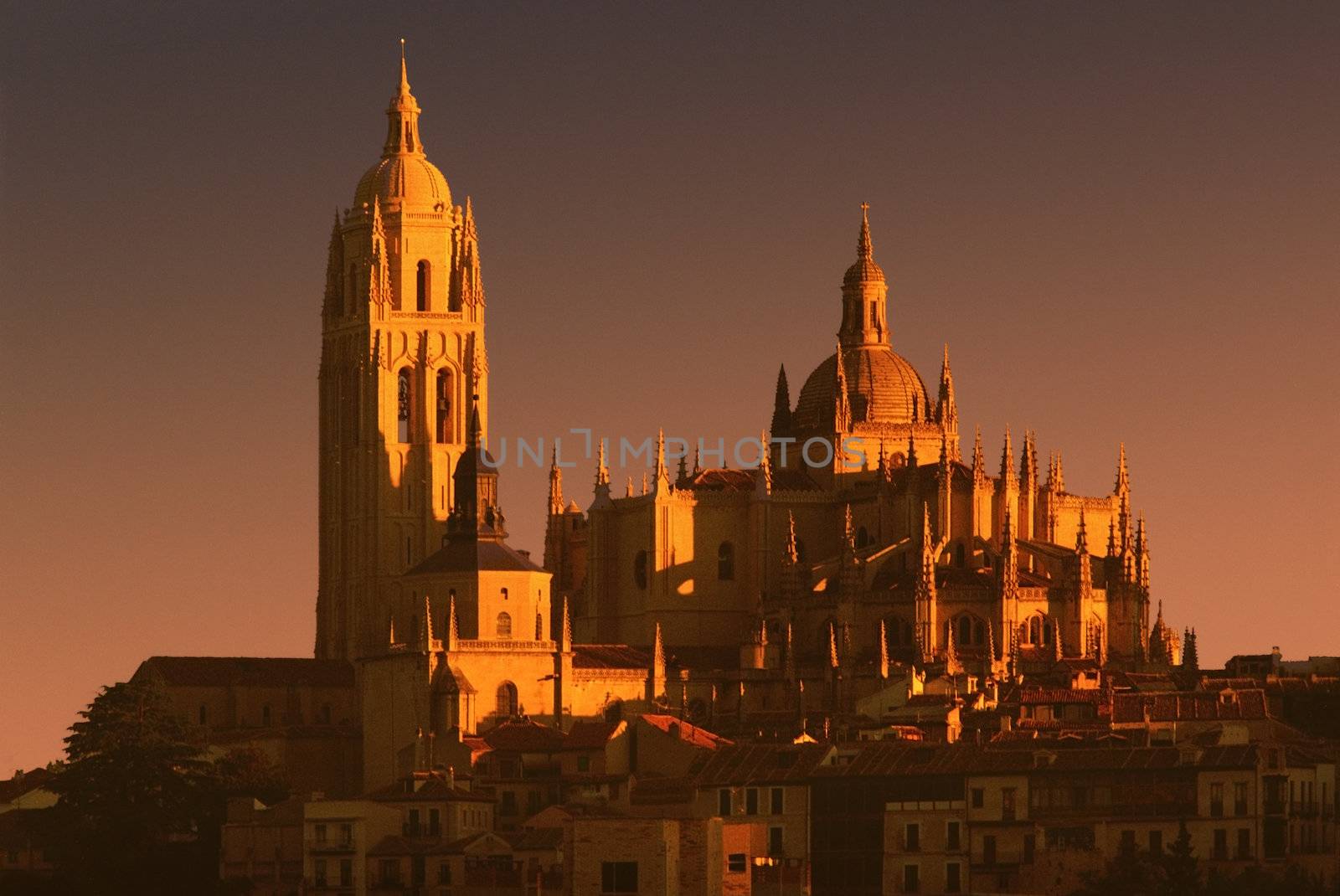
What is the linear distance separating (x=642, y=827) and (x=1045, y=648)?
35.0 metres

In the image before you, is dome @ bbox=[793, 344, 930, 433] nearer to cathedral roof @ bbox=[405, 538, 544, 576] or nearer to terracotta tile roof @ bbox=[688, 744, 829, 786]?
cathedral roof @ bbox=[405, 538, 544, 576]

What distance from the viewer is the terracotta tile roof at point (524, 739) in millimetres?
107500

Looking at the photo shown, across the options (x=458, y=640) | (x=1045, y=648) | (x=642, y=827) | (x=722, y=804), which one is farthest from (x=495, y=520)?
(x=642, y=827)

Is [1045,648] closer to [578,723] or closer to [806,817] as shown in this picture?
[578,723]

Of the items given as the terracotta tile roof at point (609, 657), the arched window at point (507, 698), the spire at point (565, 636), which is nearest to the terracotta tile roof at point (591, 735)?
the arched window at point (507, 698)

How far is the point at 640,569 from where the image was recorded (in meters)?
130

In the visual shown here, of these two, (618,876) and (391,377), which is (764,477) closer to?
(391,377)

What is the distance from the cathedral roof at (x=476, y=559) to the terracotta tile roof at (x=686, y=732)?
8.30 metres

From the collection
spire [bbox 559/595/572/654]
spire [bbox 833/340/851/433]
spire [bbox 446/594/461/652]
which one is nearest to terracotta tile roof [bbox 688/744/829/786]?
spire [bbox 559/595/572/654]

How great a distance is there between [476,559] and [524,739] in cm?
1018

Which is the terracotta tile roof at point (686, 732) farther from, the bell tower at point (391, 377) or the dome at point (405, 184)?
the dome at point (405, 184)

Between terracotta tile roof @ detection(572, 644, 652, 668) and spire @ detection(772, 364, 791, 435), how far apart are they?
51.8 ft

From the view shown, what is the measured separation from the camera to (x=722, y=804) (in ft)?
319

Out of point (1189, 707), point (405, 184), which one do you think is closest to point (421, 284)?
point (405, 184)
